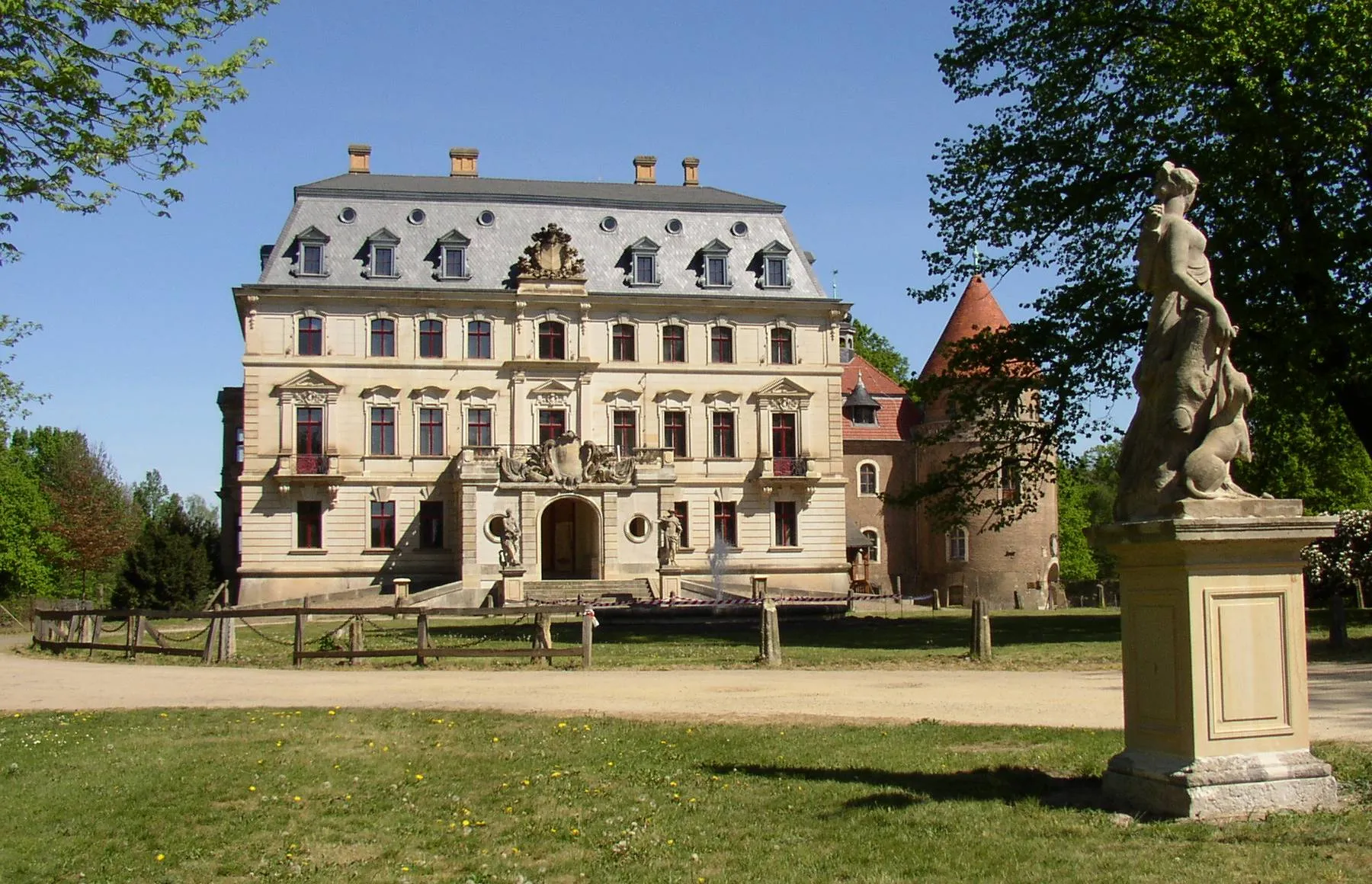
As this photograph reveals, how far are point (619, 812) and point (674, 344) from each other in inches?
1631

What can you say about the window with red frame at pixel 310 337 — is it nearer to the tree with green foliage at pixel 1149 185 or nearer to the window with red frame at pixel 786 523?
the window with red frame at pixel 786 523

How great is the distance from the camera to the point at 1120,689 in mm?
15781

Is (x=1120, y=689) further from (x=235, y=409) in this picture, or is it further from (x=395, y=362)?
(x=235, y=409)

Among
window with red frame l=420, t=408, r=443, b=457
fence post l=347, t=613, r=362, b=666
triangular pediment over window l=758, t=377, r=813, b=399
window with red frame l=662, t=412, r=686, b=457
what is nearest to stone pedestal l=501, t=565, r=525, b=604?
window with red frame l=420, t=408, r=443, b=457

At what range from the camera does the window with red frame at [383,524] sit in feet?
156

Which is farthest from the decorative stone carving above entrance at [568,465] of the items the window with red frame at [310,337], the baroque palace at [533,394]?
the window with red frame at [310,337]

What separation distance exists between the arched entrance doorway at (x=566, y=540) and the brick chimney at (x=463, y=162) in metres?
14.1

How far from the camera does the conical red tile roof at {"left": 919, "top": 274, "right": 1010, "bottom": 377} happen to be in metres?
54.8

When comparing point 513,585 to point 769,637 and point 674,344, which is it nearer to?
point 674,344

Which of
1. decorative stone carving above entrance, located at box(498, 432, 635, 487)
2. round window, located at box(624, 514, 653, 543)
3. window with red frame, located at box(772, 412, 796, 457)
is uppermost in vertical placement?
window with red frame, located at box(772, 412, 796, 457)

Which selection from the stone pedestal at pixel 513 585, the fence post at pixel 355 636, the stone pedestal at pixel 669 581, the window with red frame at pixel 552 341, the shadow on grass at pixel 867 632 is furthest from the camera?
the window with red frame at pixel 552 341

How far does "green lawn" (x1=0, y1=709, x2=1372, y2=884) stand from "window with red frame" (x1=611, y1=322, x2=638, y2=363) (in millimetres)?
36872

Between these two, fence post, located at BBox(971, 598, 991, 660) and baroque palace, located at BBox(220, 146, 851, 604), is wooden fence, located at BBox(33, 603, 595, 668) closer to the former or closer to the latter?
fence post, located at BBox(971, 598, 991, 660)

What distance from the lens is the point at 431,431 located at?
158 feet
